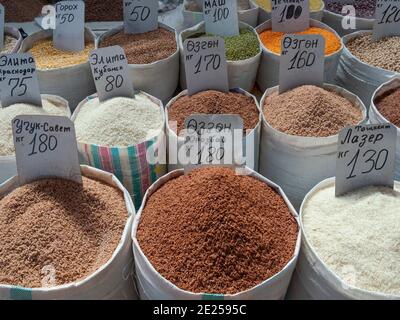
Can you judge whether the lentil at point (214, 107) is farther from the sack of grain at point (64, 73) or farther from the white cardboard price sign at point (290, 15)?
the white cardboard price sign at point (290, 15)

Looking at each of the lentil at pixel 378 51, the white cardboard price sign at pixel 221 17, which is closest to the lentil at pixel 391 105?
the lentil at pixel 378 51

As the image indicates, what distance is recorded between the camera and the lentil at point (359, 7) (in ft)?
6.39

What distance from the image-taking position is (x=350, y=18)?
6.05 ft

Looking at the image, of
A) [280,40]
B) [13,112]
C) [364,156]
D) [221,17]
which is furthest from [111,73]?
[364,156]

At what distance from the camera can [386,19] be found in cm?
164

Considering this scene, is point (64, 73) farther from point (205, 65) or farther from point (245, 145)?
point (245, 145)

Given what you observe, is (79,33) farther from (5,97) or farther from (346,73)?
(346,73)

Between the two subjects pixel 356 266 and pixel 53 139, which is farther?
pixel 53 139

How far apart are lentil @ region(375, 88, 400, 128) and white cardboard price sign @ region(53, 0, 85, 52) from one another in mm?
1039

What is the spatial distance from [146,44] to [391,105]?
0.84 meters

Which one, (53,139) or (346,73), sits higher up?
(53,139)

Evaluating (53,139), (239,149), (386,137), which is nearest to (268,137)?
(239,149)

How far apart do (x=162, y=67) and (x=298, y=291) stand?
2.85ft

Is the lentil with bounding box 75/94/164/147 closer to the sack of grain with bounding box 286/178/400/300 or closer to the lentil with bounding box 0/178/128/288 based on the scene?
the lentil with bounding box 0/178/128/288
